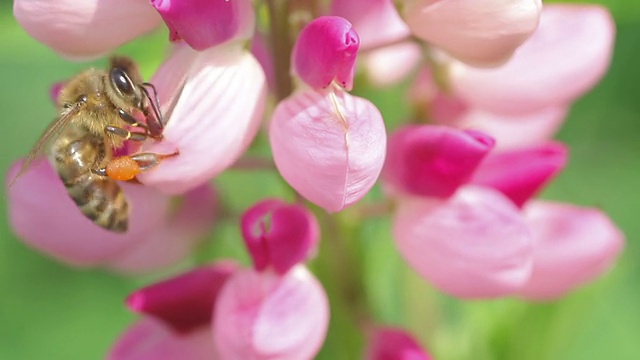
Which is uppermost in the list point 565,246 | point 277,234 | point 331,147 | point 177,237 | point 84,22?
point 84,22

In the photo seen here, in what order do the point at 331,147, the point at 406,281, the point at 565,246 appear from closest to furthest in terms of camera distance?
the point at 331,147 → the point at 565,246 → the point at 406,281

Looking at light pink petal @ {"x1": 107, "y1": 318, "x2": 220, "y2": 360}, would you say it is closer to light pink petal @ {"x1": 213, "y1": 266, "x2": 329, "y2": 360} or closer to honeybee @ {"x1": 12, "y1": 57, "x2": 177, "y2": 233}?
light pink petal @ {"x1": 213, "y1": 266, "x2": 329, "y2": 360}

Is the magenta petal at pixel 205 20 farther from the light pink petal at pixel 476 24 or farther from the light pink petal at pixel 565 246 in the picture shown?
the light pink petal at pixel 565 246

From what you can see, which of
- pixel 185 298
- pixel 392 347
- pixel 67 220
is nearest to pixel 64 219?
pixel 67 220

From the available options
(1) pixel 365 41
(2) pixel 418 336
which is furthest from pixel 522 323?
(1) pixel 365 41

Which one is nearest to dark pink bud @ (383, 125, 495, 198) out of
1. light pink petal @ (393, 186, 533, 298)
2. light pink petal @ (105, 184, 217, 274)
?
light pink petal @ (393, 186, 533, 298)

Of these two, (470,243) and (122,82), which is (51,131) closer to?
(122,82)
